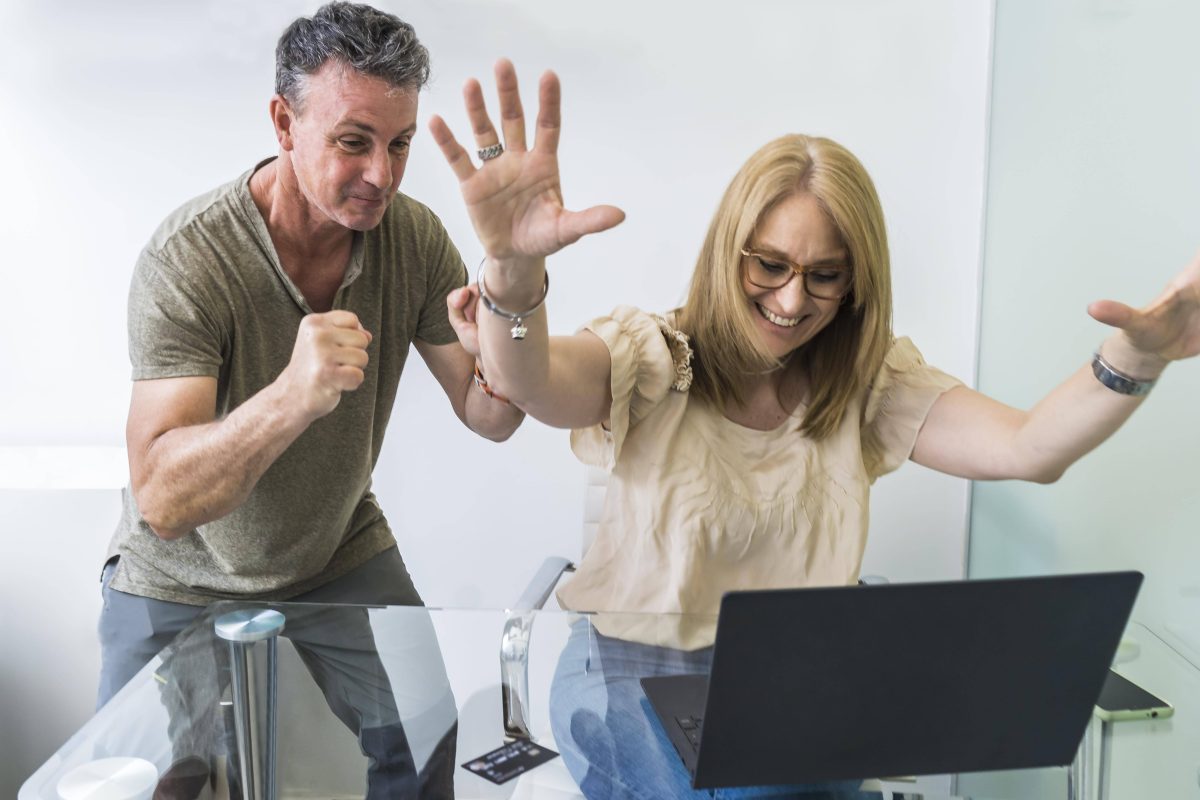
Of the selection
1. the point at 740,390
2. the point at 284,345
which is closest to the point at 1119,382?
the point at 740,390

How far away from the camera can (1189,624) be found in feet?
5.60

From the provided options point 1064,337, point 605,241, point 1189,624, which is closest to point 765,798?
point 1189,624

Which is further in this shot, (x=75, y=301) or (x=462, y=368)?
(x=75, y=301)

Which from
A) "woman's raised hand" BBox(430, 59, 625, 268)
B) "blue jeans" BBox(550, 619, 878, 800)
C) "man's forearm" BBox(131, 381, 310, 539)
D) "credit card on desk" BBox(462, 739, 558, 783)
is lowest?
"credit card on desk" BBox(462, 739, 558, 783)

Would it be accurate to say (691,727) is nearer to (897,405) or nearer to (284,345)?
(897,405)

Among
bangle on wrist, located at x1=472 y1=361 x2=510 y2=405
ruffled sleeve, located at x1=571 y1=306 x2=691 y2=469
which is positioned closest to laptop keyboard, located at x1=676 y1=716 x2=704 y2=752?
ruffled sleeve, located at x1=571 y1=306 x2=691 y2=469

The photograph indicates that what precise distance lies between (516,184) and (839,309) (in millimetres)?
683

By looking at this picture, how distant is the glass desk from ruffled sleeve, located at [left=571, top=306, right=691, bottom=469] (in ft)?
1.19

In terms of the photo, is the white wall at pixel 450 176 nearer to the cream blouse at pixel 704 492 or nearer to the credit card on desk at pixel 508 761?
the cream blouse at pixel 704 492

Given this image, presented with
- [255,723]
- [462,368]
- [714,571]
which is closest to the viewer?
[255,723]

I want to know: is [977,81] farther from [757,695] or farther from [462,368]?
[757,695]

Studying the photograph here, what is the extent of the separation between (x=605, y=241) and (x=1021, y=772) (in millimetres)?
1877

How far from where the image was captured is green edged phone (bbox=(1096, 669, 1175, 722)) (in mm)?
1253

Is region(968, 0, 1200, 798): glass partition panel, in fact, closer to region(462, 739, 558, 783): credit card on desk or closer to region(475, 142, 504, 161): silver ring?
region(462, 739, 558, 783): credit card on desk
